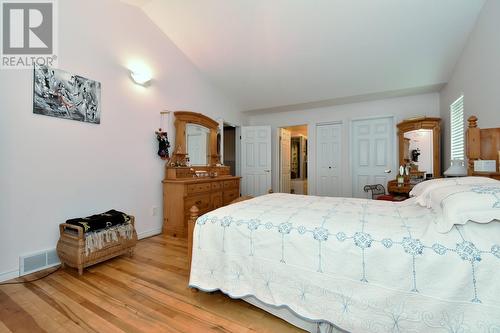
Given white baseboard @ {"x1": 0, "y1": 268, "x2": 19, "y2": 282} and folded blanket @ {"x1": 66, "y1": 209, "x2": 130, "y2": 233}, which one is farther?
folded blanket @ {"x1": 66, "y1": 209, "x2": 130, "y2": 233}

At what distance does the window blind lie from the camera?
3125 millimetres

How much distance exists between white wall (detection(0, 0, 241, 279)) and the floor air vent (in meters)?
0.05

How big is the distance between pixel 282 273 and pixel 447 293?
81cm

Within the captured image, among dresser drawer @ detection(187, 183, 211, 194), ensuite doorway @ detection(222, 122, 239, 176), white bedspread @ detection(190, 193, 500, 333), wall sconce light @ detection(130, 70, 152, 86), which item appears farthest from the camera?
ensuite doorway @ detection(222, 122, 239, 176)

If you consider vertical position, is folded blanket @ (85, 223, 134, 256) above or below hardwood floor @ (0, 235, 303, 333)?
above

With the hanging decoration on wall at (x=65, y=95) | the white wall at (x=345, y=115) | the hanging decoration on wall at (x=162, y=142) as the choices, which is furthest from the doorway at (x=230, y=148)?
the hanging decoration on wall at (x=65, y=95)

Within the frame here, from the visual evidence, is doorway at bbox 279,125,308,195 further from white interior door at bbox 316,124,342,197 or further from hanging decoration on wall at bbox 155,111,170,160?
hanging decoration on wall at bbox 155,111,170,160

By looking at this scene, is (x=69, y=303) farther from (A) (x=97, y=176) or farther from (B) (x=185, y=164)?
(B) (x=185, y=164)

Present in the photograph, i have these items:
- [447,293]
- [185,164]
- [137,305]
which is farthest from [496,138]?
[185,164]

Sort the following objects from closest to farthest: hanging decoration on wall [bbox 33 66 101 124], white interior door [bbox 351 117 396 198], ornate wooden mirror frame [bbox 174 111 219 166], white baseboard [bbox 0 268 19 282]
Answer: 1. white baseboard [bbox 0 268 19 282]
2. hanging decoration on wall [bbox 33 66 101 124]
3. ornate wooden mirror frame [bbox 174 111 219 166]
4. white interior door [bbox 351 117 396 198]

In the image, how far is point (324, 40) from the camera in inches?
130

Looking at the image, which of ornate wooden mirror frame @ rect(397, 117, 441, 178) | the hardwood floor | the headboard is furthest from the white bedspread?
ornate wooden mirror frame @ rect(397, 117, 441, 178)

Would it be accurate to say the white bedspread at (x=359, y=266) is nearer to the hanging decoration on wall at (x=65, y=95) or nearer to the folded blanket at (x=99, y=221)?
the folded blanket at (x=99, y=221)

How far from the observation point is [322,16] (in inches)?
116
